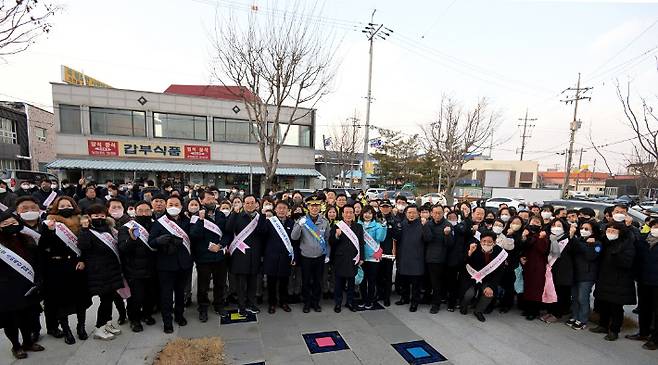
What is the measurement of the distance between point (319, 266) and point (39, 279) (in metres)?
3.39

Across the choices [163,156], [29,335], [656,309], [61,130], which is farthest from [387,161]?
[29,335]

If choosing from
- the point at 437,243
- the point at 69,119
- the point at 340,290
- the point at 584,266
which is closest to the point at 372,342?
the point at 340,290

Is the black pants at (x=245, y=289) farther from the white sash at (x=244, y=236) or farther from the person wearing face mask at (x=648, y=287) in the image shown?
the person wearing face mask at (x=648, y=287)

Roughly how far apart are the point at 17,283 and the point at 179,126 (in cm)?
1950

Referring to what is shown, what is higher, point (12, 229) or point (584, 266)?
point (12, 229)

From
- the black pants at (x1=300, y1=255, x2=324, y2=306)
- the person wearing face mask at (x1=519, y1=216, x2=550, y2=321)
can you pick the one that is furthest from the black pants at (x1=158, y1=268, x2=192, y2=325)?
the person wearing face mask at (x1=519, y1=216, x2=550, y2=321)

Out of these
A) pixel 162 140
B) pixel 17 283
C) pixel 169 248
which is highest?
pixel 162 140

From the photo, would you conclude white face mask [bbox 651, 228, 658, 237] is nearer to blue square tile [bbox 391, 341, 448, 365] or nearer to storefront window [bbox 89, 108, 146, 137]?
blue square tile [bbox 391, 341, 448, 365]

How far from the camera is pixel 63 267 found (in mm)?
3475

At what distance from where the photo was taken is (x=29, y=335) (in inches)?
134

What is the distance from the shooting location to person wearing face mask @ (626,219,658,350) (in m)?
3.85

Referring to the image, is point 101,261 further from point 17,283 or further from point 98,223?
point 17,283

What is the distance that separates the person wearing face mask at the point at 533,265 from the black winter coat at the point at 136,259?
5.48 meters

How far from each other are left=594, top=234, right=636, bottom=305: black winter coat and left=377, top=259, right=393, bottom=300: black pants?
292 centimetres
